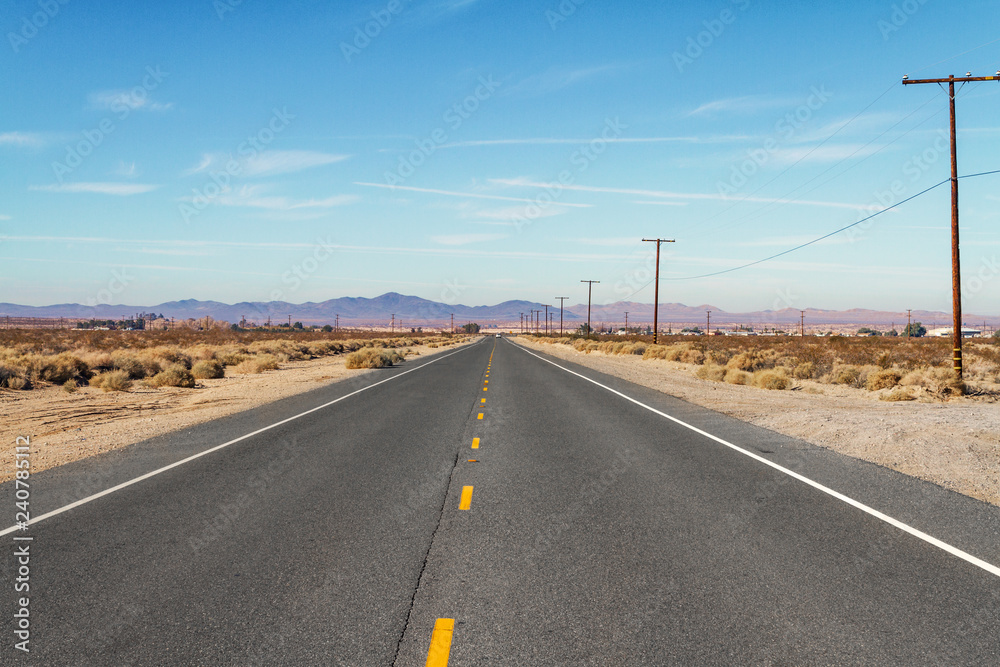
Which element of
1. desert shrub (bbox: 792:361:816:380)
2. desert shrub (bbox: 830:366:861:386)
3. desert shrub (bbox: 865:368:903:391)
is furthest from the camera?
desert shrub (bbox: 792:361:816:380)

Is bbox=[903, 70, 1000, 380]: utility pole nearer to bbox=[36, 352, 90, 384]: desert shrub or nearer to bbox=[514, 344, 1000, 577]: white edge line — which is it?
bbox=[514, 344, 1000, 577]: white edge line

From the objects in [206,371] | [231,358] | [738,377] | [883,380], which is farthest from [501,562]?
[231,358]

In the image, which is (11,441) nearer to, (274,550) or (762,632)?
(274,550)

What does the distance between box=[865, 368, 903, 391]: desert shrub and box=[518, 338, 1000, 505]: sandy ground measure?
498 millimetres

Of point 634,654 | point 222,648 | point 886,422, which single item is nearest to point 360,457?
point 222,648

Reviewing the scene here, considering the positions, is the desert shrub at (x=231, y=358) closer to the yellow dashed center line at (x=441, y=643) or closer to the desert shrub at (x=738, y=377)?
the desert shrub at (x=738, y=377)

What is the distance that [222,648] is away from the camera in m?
4.04

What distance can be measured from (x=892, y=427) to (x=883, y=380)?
37.7 feet

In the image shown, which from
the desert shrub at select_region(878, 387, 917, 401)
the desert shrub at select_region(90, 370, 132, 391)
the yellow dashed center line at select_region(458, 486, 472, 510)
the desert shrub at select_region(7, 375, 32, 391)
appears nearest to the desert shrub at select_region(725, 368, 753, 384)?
the desert shrub at select_region(878, 387, 917, 401)

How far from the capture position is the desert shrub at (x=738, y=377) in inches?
1106

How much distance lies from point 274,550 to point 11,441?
984 centimetres

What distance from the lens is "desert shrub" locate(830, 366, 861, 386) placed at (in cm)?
2677

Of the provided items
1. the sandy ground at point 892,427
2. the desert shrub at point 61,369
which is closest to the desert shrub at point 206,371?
the desert shrub at point 61,369

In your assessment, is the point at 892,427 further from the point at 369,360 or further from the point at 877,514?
the point at 369,360
